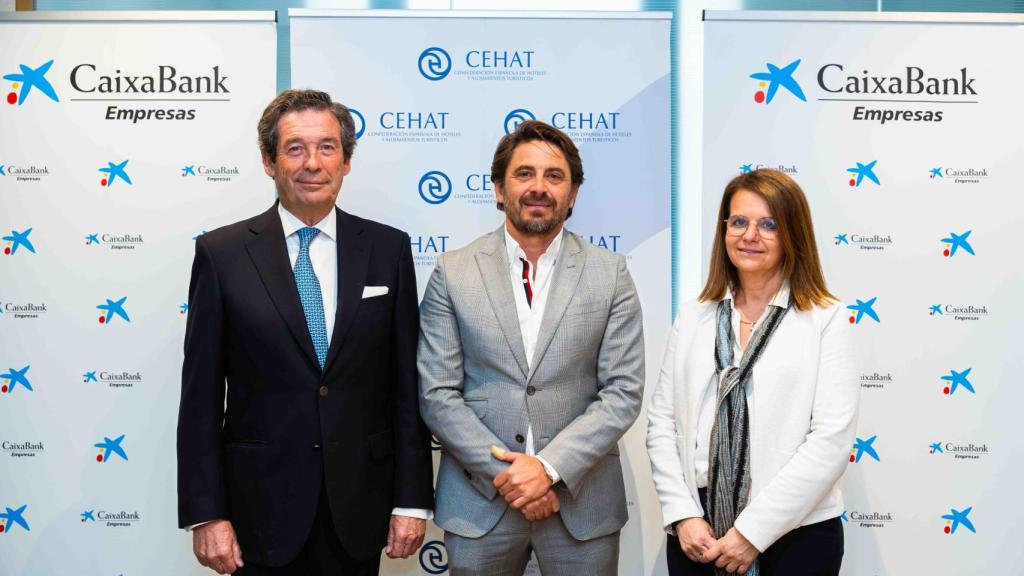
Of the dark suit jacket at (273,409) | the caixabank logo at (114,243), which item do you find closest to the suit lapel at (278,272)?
the dark suit jacket at (273,409)

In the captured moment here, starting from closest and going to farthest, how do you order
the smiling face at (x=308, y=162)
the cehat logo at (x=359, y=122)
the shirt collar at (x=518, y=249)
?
the smiling face at (x=308, y=162) < the shirt collar at (x=518, y=249) < the cehat logo at (x=359, y=122)

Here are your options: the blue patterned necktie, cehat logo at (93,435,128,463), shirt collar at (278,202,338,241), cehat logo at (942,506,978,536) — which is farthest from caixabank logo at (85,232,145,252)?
cehat logo at (942,506,978,536)

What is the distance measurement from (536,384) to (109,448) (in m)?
1.93

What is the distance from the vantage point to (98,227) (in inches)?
129

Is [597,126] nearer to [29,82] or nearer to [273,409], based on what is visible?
[273,409]

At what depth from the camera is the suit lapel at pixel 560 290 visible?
2.45 metres

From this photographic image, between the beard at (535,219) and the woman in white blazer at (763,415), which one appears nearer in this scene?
the woman in white blazer at (763,415)

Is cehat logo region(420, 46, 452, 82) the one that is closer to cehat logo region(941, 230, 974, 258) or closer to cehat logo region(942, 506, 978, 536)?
cehat logo region(941, 230, 974, 258)

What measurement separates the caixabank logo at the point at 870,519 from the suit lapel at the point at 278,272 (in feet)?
7.46

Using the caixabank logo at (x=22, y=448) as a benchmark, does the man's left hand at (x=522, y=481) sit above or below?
above

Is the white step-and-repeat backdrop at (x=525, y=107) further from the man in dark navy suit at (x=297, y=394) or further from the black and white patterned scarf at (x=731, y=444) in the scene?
the black and white patterned scarf at (x=731, y=444)

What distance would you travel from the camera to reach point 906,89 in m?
3.29

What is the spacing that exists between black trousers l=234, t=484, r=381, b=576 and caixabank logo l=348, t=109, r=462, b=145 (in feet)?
4.95

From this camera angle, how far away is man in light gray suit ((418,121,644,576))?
7.86 feet
